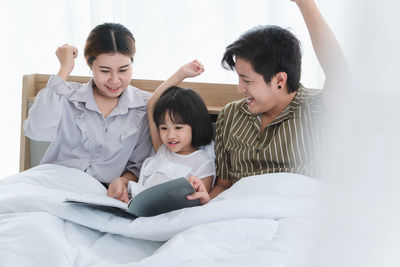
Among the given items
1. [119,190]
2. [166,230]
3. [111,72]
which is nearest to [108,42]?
[111,72]

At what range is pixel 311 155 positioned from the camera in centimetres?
122

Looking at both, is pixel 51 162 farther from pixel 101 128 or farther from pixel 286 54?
pixel 286 54

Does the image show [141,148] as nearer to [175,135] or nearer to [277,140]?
[175,135]

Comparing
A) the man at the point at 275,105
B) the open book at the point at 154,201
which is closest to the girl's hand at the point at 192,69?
the man at the point at 275,105

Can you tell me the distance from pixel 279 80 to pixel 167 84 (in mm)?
396

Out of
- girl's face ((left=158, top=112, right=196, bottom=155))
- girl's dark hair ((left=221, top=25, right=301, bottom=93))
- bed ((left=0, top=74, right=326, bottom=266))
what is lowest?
bed ((left=0, top=74, right=326, bottom=266))

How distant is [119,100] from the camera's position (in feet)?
5.00

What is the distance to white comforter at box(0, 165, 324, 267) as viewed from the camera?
756mm

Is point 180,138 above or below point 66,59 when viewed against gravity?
below

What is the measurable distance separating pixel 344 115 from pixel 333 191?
0.04 meters

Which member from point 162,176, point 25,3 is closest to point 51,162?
point 162,176

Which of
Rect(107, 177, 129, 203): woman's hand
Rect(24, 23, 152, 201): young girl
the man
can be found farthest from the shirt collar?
the man

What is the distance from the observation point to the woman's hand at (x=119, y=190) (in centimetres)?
131

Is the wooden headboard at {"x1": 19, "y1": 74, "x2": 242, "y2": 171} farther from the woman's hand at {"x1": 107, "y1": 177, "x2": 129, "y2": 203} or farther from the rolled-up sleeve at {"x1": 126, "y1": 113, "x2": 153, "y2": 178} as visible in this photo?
the woman's hand at {"x1": 107, "y1": 177, "x2": 129, "y2": 203}
